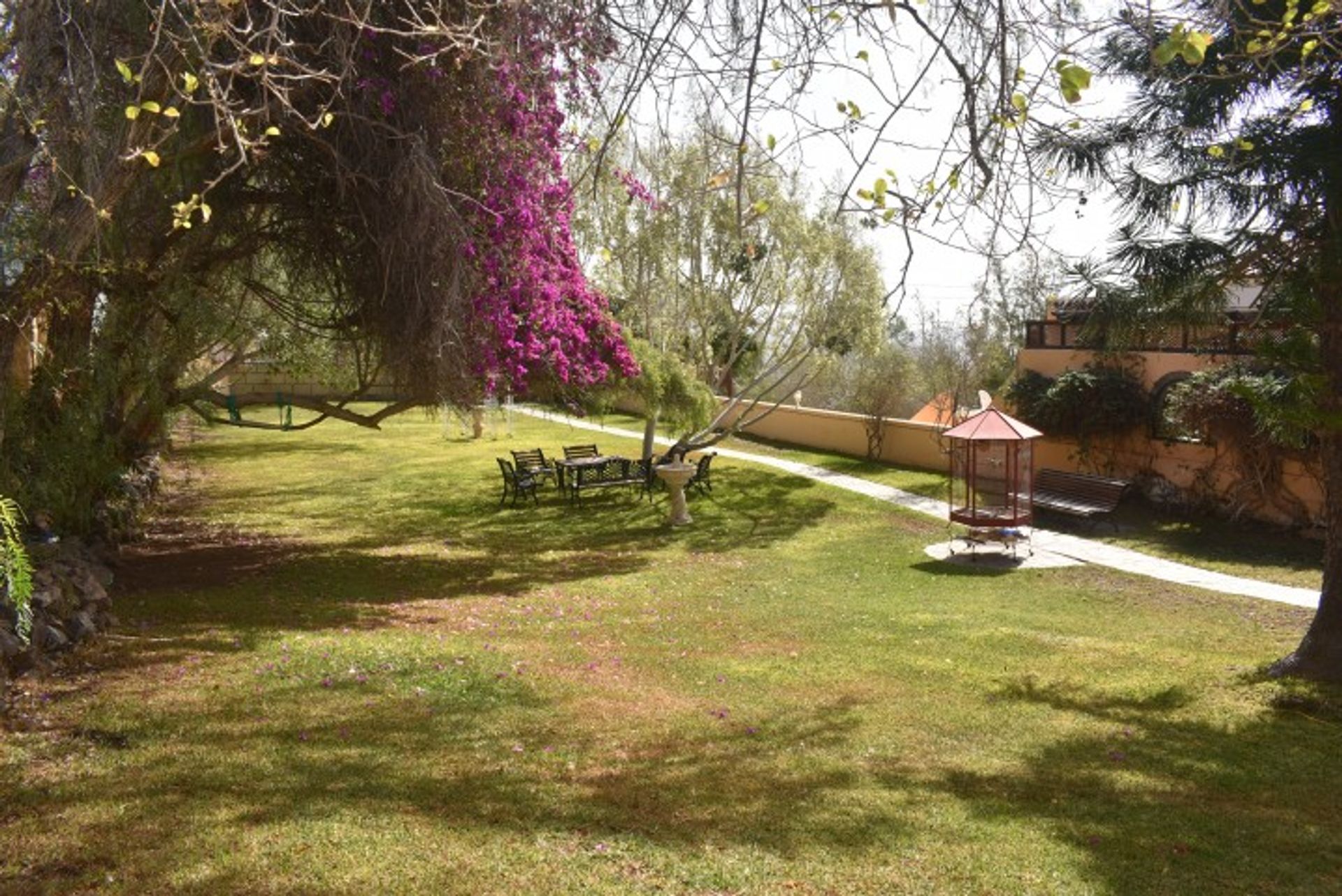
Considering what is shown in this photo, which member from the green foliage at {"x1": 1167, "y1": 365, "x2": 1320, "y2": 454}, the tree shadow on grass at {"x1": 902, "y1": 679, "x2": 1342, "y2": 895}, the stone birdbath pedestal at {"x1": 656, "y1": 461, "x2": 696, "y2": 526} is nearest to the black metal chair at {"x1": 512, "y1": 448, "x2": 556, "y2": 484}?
the stone birdbath pedestal at {"x1": 656, "y1": 461, "x2": 696, "y2": 526}

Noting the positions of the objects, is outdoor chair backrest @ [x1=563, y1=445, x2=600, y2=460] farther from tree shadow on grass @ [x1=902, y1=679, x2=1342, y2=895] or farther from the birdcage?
tree shadow on grass @ [x1=902, y1=679, x2=1342, y2=895]

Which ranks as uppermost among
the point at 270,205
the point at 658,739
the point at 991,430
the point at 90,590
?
the point at 270,205

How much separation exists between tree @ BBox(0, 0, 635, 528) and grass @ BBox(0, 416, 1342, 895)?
2202 millimetres

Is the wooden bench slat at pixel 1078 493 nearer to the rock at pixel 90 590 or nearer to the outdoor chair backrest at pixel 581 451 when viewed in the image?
the outdoor chair backrest at pixel 581 451

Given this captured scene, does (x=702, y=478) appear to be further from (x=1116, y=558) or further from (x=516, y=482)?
(x=1116, y=558)

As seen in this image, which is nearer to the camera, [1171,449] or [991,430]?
[991,430]

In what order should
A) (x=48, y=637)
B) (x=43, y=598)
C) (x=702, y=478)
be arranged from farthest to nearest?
(x=702, y=478) < (x=43, y=598) < (x=48, y=637)

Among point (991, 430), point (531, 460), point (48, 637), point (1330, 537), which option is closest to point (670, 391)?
point (531, 460)

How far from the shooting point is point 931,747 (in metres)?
7.05

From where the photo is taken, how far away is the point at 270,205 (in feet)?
36.9

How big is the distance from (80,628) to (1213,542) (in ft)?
49.8

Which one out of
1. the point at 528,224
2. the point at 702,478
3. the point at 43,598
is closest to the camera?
the point at 43,598

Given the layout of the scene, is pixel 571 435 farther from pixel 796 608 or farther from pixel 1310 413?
→ pixel 1310 413

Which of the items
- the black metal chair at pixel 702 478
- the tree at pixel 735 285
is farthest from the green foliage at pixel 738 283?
the black metal chair at pixel 702 478
